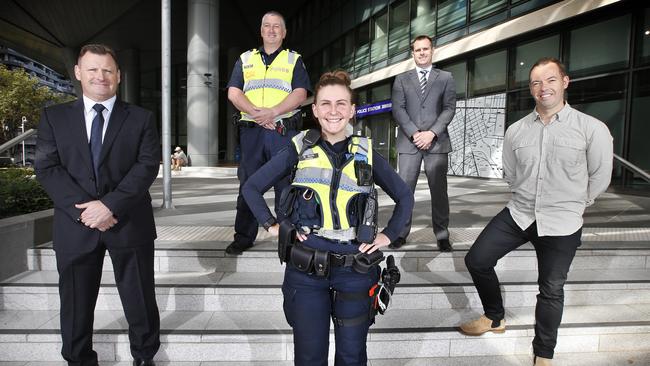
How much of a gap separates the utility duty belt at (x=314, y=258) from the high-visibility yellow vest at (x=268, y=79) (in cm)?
155

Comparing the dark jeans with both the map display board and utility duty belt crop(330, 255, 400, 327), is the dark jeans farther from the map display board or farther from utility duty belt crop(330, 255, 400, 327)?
the map display board

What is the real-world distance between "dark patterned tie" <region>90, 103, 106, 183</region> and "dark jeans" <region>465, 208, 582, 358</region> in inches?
92.6

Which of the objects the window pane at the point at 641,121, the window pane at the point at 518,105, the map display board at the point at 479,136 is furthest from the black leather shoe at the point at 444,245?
the map display board at the point at 479,136

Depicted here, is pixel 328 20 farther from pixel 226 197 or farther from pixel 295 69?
pixel 295 69

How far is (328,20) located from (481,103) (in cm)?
1220

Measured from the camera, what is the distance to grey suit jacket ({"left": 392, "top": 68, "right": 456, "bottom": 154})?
3.71 m

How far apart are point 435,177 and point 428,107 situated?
631 millimetres

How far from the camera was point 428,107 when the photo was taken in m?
3.73

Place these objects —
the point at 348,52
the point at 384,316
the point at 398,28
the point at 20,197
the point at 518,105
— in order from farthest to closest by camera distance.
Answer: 1. the point at 348,52
2. the point at 398,28
3. the point at 518,105
4. the point at 20,197
5. the point at 384,316

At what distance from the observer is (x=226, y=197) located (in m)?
8.03

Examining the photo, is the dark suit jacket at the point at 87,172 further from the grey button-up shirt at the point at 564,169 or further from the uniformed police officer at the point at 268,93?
the grey button-up shirt at the point at 564,169

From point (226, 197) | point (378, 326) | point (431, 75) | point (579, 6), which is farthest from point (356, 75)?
point (378, 326)

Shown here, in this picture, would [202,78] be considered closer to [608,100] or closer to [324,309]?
[608,100]

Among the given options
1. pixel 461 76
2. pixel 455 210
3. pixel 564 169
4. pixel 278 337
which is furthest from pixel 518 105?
pixel 278 337
